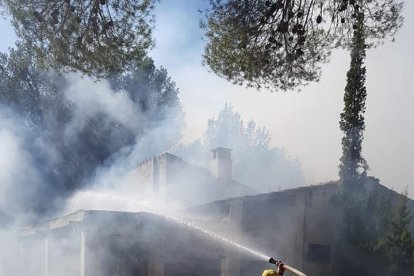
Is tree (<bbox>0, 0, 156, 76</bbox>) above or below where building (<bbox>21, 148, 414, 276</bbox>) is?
above

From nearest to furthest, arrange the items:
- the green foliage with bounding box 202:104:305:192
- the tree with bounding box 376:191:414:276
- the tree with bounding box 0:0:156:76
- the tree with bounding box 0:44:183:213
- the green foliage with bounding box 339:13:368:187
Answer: the tree with bounding box 0:0:156:76, the tree with bounding box 376:191:414:276, the green foliage with bounding box 339:13:368:187, the tree with bounding box 0:44:183:213, the green foliage with bounding box 202:104:305:192

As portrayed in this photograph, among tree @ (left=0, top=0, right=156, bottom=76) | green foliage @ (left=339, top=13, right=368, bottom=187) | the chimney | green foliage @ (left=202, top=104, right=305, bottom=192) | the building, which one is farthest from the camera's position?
green foliage @ (left=202, top=104, right=305, bottom=192)

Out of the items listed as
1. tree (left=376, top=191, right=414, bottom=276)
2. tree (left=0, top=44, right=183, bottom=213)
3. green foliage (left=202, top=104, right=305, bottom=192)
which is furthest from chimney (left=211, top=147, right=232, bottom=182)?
green foliage (left=202, top=104, right=305, bottom=192)

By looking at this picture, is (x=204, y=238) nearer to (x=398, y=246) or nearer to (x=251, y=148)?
(x=398, y=246)

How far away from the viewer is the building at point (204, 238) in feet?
44.1

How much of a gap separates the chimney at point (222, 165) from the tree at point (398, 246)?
11.6 metres

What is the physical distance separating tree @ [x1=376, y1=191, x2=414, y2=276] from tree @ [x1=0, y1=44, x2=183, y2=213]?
53.4 ft

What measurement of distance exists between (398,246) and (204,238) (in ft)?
21.1

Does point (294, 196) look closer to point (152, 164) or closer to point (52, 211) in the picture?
point (152, 164)

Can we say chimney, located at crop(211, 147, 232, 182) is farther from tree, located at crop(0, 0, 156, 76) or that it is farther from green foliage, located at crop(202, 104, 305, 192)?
green foliage, located at crop(202, 104, 305, 192)

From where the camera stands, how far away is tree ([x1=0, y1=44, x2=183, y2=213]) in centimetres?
→ 2758

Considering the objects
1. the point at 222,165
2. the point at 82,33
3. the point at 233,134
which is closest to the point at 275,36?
the point at 82,33

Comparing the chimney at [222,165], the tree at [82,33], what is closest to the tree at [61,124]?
the chimney at [222,165]

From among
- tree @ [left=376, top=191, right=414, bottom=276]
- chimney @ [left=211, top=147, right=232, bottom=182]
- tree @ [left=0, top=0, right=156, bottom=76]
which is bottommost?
tree @ [left=376, top=191, right=414, bottom=276]
